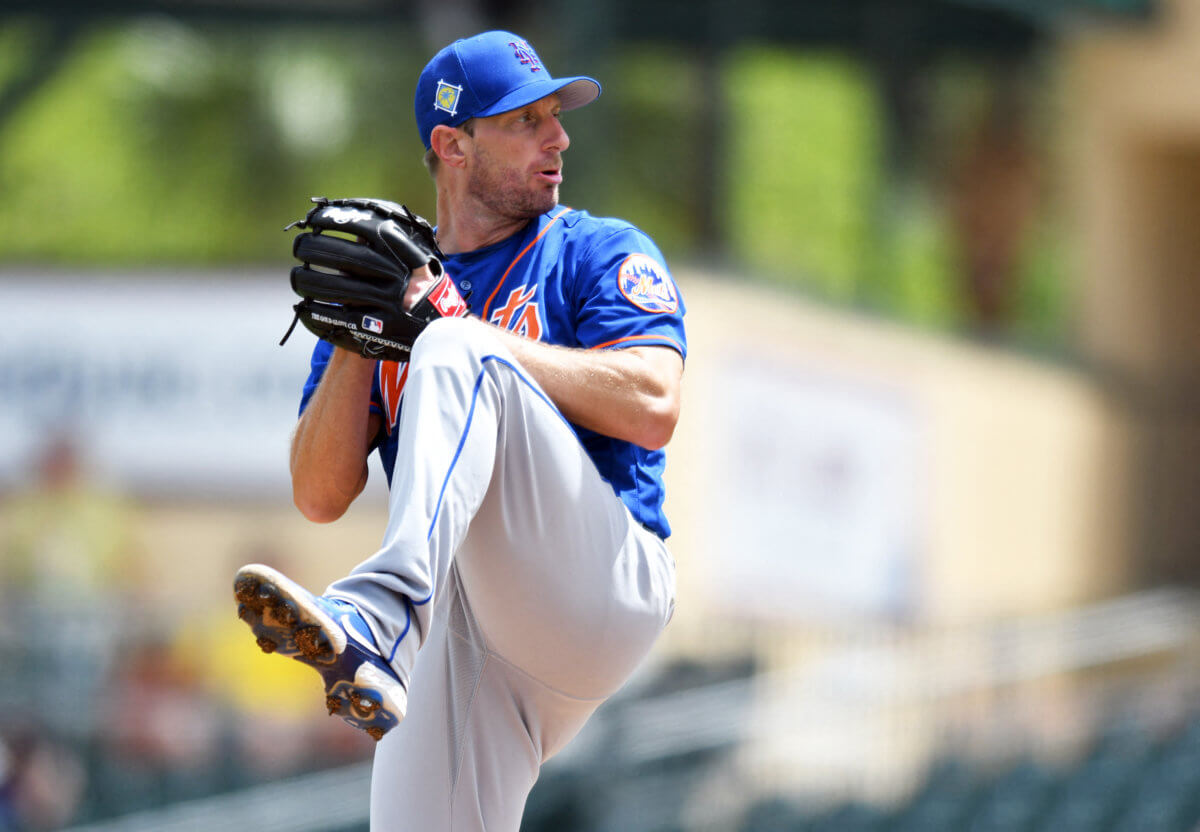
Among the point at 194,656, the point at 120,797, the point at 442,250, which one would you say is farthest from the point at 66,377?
the point at 442,250

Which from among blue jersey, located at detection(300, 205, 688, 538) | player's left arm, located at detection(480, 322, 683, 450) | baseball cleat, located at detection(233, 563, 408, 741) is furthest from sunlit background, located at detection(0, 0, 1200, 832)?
baseball cleat, located at detection(233, 563, 408, 741)

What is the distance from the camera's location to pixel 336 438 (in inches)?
154

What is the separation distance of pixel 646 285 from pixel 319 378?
0.82m

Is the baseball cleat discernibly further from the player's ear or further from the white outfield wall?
the white outfield wall

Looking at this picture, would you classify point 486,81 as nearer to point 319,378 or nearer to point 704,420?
point 319,378

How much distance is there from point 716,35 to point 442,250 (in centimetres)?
807

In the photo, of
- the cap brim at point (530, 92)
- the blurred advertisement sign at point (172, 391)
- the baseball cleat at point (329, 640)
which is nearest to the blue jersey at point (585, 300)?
the cap brim at point (530, 92)

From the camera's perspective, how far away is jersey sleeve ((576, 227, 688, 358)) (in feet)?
12.2

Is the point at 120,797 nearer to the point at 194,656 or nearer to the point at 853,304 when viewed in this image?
the point at 194,656

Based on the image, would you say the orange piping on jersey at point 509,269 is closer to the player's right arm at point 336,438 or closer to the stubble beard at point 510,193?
the stubble beard at point 510,193

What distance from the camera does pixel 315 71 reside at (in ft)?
41.8

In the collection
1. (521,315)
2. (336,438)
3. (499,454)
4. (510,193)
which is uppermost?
(510,193)

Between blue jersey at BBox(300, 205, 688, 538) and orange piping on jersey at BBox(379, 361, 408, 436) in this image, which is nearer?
blue jersey at BBox(300, 205, 688, 538)

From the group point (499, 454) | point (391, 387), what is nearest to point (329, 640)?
point (499, 454)
